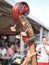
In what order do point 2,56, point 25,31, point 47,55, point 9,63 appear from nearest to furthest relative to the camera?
point 25,31
point 47,55
point 9,63
point 2,56

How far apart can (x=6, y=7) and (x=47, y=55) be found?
4.41 meters

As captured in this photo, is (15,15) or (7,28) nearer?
(15,15)

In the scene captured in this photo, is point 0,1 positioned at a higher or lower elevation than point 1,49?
higher

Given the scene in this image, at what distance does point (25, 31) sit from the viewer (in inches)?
90.8

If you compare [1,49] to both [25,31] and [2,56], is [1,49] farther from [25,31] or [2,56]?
[25,31]

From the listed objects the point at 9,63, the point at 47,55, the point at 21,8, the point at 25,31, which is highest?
the point at 21,8

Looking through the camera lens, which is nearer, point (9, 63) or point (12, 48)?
point (9, 63)

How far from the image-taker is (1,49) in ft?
27.6

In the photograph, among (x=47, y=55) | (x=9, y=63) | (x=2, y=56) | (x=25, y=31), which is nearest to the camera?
(x=25, y=31)

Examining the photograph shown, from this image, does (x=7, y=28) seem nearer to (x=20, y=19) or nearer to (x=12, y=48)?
(x=12, y=48)

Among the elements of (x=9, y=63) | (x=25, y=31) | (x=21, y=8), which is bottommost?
(x=9, y=63)

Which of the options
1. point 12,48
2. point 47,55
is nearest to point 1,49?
point 12,48

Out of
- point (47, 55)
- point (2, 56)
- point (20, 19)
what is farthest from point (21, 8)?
point (2, 56)

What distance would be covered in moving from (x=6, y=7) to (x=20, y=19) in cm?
609
